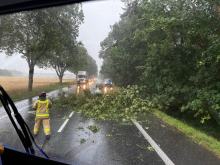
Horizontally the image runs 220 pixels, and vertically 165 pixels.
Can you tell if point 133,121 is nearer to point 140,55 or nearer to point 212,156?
point 212,156

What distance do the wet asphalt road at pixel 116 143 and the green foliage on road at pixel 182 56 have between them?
3630mm

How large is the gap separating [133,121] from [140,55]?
11.3 m

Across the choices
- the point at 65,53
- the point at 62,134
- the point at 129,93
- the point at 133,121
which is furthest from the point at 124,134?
the point at 65,53

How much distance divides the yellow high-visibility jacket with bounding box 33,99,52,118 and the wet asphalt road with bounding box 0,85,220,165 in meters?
1.02

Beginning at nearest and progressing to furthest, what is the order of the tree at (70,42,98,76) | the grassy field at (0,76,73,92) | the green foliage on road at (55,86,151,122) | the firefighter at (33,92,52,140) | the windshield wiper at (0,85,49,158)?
the windshield wiper at (0,85,49,158), the grassy field at (0,76,73,92), the firefighter at (33,92,52,140), the tree at (70,42,98,76), the green foliage on road at (55,86,151,122)

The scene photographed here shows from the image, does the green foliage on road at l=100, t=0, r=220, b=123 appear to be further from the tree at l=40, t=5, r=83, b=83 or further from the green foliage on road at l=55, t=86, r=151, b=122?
the tree at l=40, t=5, r=83, b=83

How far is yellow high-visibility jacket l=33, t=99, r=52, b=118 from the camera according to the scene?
37.7ft

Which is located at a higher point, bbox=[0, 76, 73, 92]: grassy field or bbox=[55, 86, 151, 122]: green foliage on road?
bbox=[0, 76, 73, 92]: grassy field

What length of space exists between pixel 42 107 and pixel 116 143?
2789 mm

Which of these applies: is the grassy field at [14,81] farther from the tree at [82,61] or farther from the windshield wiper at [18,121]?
the tree at [82,61]

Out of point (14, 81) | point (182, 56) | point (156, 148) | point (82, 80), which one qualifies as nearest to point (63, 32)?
point (14, 81)

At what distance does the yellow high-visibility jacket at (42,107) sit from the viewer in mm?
11504

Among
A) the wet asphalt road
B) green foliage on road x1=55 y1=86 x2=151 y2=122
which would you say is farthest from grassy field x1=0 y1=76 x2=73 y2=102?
green foliage on road x1=55 y1=86 x2=151 y2=122

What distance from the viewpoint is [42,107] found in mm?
11656
